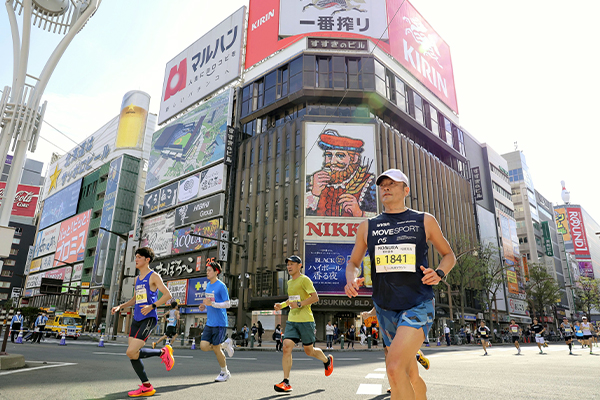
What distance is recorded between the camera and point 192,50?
2250 inches

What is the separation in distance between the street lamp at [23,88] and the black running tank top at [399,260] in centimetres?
805

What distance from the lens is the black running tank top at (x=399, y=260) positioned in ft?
10.2

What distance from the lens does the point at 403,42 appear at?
157 ft

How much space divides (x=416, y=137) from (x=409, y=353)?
4703 centimetres

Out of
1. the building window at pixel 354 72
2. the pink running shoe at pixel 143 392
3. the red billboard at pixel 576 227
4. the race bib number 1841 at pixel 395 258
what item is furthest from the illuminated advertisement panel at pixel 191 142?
the red billboard at pixel 576 227

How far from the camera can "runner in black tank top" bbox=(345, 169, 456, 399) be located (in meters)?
2.93

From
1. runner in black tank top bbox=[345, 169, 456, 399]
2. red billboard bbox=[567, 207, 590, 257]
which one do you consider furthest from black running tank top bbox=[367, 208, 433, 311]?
red billboard bbox=[567, 207, 590, 257]

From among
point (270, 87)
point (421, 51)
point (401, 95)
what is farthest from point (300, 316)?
point (421, 51)

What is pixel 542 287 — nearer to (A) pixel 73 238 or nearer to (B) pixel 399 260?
(B) pixel 399 260

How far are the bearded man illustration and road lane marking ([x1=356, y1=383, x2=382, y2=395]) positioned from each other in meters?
30.2

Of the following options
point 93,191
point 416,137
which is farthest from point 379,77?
point 93,191

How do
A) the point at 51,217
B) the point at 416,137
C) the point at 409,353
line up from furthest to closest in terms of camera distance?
the point at 51,217, the point at 416,137, the point at 409,353

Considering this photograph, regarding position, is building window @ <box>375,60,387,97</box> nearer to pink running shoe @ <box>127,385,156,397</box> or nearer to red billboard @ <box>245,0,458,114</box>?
red billboard @ <box>245,0,458,114</box>

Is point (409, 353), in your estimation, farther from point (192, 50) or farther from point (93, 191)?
point (93, 191)
